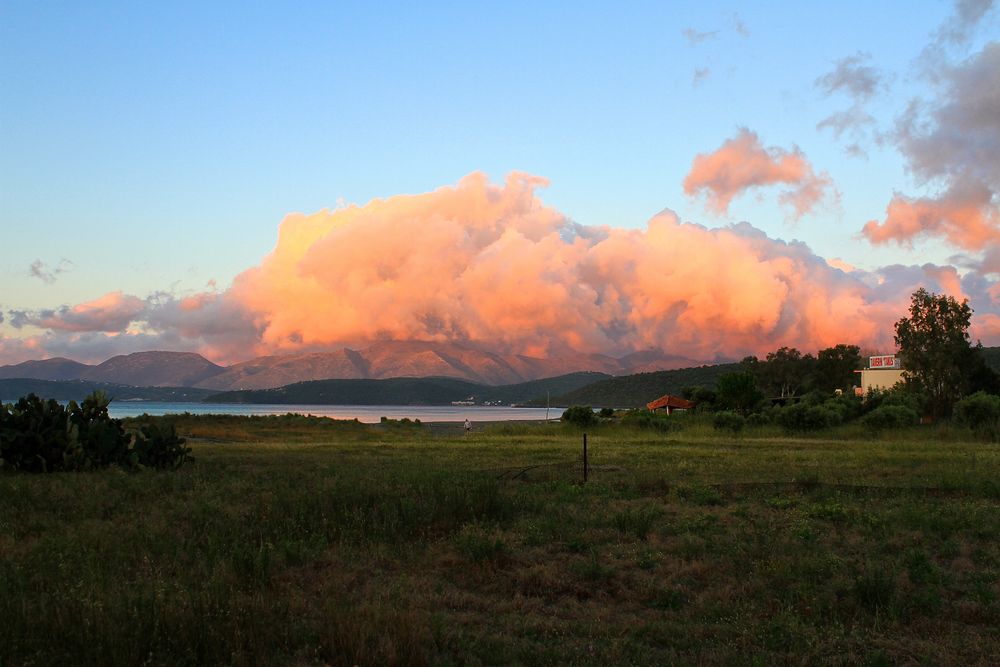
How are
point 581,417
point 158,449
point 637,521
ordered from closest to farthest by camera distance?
point 637,521 < point 158,449 < point 581,417

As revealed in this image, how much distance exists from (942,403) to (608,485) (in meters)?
52.2

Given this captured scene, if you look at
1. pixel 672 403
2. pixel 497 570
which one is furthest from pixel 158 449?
pixel 672 403

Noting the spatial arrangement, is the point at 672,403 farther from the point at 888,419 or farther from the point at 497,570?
the point at 497,570

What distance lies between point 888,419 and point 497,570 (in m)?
34.3

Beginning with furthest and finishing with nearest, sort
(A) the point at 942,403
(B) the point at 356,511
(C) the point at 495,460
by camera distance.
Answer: (A) the point at 942,403, (C) the point at 495,460, (B) the point at 356,511

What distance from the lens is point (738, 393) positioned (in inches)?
2638

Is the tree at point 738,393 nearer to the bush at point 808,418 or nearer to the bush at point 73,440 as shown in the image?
the bush at point 808,418

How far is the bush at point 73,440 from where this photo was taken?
1867 cm

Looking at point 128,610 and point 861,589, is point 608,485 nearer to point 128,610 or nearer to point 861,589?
point 861,589

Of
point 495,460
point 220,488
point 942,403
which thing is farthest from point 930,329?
point 220,488

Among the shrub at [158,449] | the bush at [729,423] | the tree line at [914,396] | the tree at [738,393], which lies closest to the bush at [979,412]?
the tree line at [914,396]

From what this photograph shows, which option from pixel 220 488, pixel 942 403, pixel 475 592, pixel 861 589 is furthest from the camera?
pixel 942 403

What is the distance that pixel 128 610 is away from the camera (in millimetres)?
6703

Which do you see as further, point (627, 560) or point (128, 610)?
point (627, 560)
